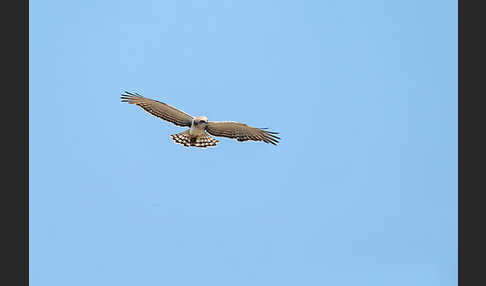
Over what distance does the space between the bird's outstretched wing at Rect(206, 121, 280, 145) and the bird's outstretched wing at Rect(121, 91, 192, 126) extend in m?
0.92

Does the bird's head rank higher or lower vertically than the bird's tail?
higher

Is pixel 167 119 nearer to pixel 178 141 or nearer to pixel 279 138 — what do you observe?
pixel 178 141

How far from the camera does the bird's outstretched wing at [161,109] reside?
43906 millimetres

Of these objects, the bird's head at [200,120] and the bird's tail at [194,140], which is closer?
the bird's head at [200,120]

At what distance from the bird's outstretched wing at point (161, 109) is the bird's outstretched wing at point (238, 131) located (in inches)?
36.3

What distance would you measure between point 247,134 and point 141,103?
3.89 m

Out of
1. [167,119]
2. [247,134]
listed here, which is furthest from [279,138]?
[167,119]

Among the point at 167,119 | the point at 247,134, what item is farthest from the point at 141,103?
the point at 247,134

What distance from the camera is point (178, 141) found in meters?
44.4

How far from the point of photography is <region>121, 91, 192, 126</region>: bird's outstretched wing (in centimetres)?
4391

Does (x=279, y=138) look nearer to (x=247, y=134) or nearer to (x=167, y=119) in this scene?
(x=247, y=134)

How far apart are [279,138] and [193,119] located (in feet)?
10.1

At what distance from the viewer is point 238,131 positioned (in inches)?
1759

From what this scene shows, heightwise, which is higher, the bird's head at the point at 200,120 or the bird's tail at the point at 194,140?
the bird's head at the point at 200,120
